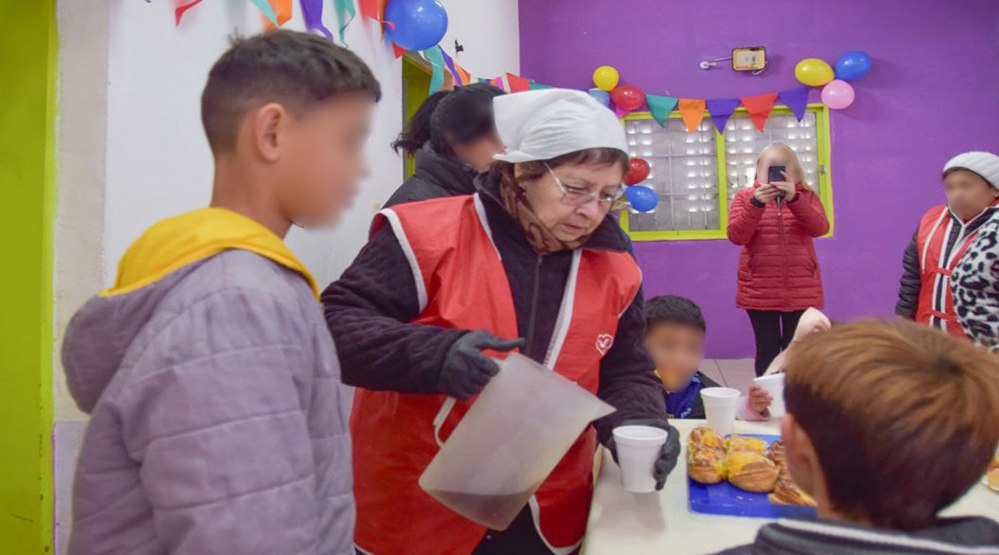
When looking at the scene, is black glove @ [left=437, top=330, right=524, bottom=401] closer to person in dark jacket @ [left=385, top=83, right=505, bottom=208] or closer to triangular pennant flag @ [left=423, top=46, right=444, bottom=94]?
person in dark jacket @ [left=385, top=83, right=505, bottom=208]

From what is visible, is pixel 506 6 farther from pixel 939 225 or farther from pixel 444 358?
pixel 444 358

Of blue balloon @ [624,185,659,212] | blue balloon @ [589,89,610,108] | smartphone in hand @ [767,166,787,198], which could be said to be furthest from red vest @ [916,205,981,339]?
blue balloon @ [589,89,610,108]

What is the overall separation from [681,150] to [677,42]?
0.91 meters

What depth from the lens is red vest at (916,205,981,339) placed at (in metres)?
2.83

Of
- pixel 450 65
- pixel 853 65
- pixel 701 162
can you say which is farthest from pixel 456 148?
pixel 853 65

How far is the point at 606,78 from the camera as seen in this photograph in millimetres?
5914

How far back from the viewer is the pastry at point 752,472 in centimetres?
121

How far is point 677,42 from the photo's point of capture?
600cm

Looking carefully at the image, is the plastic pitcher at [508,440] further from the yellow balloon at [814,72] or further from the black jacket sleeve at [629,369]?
the yellow balloon at [814,72]

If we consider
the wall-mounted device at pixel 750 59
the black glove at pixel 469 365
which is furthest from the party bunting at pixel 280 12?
the wall-mounted device at pixel 750 59

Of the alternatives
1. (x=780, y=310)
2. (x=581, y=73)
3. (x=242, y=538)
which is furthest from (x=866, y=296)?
(x=242, y=538)

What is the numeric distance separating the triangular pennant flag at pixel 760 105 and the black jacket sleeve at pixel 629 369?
491 cm

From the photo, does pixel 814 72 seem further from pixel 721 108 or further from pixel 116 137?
pixel 116 137

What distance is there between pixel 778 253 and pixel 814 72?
2.39 m
